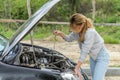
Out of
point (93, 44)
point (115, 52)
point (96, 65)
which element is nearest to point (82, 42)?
point (93, 44)

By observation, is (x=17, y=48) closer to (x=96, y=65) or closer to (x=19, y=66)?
(x=19, y=66)

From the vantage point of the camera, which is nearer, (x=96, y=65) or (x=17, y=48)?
(x=17, y=48)

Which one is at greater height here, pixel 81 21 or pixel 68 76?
pixel 81 21

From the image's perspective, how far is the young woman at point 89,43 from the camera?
449 centimetres

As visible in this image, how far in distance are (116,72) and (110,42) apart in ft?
16.5

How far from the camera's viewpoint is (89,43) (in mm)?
4523

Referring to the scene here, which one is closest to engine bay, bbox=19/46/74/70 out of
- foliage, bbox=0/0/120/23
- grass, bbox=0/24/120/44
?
grass, bbox=0/24/120/44

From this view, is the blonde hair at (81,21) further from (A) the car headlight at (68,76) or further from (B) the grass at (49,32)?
(B) the grass at (49,32)

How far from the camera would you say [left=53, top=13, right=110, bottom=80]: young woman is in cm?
449

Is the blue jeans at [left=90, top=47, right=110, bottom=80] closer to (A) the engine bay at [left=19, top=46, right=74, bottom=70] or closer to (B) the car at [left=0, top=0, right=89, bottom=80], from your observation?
(B) the car at [left=0, top=0, right=89, bottom=80]

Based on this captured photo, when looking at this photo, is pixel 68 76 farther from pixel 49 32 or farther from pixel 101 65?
pixel 49 32

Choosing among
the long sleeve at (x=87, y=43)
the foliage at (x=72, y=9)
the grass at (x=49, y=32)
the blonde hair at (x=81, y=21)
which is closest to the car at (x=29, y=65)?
the long sleeve at (x=87, y=43)

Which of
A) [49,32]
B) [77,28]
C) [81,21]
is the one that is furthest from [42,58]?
[49,32]

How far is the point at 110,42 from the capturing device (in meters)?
12.0
